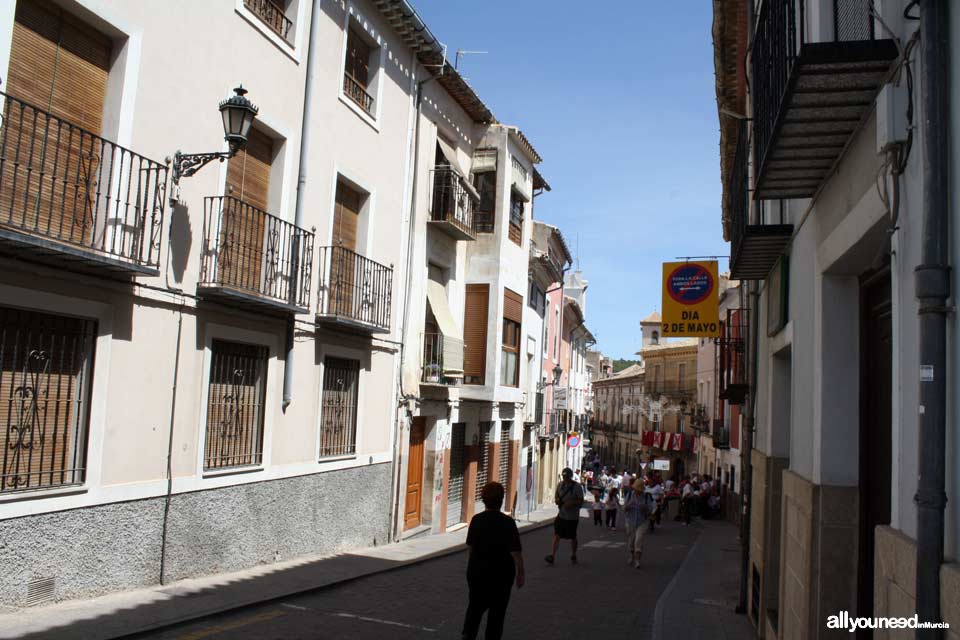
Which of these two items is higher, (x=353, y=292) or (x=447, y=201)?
(x=447, y=201)

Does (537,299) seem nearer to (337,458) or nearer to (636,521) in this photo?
(636,521)

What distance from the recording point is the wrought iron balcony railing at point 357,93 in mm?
14195

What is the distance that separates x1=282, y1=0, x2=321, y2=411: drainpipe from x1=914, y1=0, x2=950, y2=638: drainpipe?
31.1 feet

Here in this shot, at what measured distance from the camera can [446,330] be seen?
1841cm

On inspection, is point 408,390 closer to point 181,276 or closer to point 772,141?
point 181,276

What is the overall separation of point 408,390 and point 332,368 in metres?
3.19

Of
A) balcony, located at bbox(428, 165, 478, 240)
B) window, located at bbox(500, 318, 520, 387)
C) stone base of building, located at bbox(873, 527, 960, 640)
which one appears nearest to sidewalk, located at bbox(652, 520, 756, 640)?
stone base of building, located at bbox(873, 527, 960, 640)

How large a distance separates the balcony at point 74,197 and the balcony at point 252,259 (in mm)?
963

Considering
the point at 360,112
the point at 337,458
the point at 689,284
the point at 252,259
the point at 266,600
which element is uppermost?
the point at 360,112

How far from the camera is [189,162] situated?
9305mm

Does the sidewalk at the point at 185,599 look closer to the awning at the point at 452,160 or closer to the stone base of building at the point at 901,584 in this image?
the stone base of building at the point at 901,584

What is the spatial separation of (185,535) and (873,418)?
25.4 ft

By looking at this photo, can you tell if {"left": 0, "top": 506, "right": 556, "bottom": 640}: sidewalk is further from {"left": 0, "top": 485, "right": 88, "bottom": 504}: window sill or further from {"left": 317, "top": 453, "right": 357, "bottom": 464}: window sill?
{"left": 317, "top": 453, "right": 357, "bottom": 464}: window sill

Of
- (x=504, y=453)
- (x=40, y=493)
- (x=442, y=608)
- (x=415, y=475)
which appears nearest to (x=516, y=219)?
(x=504, y=453)
